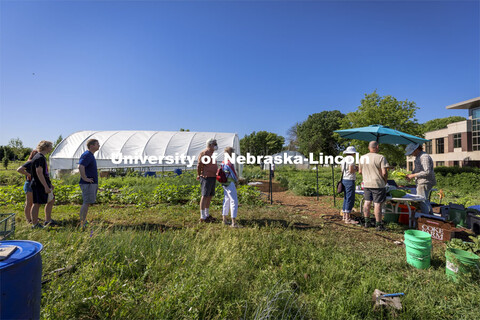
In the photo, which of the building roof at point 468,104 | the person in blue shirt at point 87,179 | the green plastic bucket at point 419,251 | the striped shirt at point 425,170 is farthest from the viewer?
the building roof at point 468,104

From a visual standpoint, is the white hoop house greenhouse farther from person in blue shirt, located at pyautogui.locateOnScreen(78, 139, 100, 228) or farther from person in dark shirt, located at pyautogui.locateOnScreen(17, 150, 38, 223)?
person in dark shirt, located at pyautogui.locateOnScreen(17, 150, 38, 223)

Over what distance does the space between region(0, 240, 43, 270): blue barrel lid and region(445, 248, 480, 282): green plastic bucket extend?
414 cm

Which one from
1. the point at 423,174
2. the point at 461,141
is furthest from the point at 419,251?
the point at 461,141

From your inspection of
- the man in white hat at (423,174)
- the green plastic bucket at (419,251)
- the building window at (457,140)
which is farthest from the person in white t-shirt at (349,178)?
the building window at (457,140)

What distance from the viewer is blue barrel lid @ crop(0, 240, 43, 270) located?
55.8 inches

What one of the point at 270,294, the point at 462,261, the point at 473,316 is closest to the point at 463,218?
the point at 462,261

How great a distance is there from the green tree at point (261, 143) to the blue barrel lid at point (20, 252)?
157 feet

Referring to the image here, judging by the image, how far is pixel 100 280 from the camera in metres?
2.32

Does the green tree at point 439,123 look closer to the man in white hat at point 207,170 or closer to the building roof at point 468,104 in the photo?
the building roof at point 468,104

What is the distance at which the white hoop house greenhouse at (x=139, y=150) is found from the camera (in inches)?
610

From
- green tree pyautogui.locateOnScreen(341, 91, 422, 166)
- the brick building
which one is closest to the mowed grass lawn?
green tree pyautogui.locateOnScreen(341, 91, 422, 166)

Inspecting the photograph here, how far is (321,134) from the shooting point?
42781 millimetres

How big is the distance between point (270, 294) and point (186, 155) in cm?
1486

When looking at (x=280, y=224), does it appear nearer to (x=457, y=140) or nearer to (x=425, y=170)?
(x=425, y=170)
